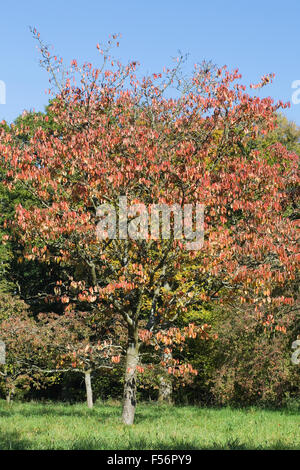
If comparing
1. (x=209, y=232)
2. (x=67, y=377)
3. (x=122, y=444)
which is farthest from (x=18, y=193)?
(x=122, y=444)

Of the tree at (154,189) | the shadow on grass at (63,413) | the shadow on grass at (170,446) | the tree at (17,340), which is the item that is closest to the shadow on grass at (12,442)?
the shadow on grass at (170,446)

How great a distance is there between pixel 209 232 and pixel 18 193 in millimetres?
23779

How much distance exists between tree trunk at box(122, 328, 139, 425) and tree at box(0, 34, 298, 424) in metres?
0.03

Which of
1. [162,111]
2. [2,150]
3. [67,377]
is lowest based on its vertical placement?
[67,377]

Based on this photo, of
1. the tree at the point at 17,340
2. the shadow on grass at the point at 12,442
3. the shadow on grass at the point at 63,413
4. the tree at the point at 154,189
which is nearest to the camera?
the shadow on grass at the point at 12,442

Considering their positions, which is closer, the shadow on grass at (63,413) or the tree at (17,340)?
the shadow on grass at (63,413)

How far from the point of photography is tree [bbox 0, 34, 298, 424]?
1237 cm

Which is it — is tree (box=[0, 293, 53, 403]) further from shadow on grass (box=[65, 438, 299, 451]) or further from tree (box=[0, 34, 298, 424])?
shadow on grass (box=[65, 438, 299, 451])

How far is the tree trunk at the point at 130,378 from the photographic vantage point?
14.1m

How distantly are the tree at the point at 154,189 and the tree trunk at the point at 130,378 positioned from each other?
32 mm

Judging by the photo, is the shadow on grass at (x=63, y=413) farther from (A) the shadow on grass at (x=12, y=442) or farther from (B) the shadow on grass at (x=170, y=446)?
(B) the shadow on grass at (x=170, y=446)

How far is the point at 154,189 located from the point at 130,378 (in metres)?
5.43
